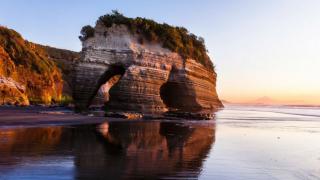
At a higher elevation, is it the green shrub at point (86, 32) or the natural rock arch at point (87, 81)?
the green shrub at point (86, 32)

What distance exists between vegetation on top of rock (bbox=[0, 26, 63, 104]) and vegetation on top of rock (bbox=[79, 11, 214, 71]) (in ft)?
43.7

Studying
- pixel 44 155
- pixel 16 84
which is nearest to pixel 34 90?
pixel 16 84

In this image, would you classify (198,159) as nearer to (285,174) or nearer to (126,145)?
(285,174)

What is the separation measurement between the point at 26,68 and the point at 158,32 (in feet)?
71.0

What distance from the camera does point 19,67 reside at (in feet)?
178

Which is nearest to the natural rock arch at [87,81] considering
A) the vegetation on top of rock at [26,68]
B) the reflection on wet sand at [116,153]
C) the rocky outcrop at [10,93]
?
the rocky outcrop at [10,93]

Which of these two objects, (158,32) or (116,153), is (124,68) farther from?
(116,153)

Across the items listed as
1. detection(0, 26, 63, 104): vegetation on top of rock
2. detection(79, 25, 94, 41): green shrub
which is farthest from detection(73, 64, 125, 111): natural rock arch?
detection(0, 26, 63, 104): vegetation on top of rock

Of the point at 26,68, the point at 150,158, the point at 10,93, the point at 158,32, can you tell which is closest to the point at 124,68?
the point at 158,32

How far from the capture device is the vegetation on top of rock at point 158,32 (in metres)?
42.2

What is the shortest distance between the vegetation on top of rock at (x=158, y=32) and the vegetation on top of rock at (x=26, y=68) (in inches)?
525

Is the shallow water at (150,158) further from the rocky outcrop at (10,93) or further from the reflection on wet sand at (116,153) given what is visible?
the rocky outcrop at (10,93)

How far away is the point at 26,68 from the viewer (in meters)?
56.0

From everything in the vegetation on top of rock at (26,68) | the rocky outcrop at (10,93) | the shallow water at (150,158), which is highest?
the vegetation on top of rock at (26,68)
